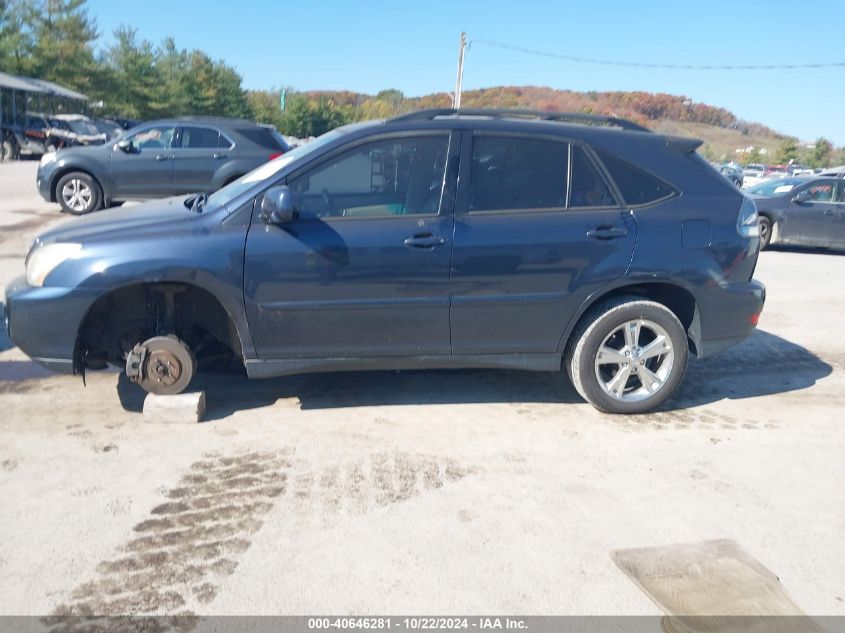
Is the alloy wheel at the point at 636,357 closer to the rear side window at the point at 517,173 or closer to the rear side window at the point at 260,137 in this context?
the rear side window at the point at 517,173

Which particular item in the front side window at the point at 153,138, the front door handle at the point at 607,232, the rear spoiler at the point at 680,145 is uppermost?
the front side window at the point at 153,138

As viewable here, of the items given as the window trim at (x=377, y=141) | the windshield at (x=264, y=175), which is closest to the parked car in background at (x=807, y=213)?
the window trim at (x=377, y=141)

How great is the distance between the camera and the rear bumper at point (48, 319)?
416cm

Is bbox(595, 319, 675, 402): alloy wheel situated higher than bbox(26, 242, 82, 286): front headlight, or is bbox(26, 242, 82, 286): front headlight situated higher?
bbox(26, 242, 82, 286): front headlight

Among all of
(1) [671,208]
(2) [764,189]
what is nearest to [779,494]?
(1) [671,208]

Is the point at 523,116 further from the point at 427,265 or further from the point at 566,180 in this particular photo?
the point at 427,265

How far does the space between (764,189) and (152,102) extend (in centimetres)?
4723

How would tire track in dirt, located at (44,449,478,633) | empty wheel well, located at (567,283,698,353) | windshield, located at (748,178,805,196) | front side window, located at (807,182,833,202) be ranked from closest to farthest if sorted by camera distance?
tire track in dirt, located at (44,449,478,633)
empty wheel well, located at (567,283,698,353)
front side window, located at (807,182,833,202)
windshield, located at (748,178,805,196)

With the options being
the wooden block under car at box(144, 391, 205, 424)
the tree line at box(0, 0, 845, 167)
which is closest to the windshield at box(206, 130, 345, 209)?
the wooden block under car at box(144, 391, 205, 424)

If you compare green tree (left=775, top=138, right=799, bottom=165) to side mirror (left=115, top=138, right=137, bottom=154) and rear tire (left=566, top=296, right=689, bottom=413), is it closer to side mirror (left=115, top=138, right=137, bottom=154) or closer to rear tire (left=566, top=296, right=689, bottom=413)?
side mirror (left=115, top=138, right=137, bottom=154)

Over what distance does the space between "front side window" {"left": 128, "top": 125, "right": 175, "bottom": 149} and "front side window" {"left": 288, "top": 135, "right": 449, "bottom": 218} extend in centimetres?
899

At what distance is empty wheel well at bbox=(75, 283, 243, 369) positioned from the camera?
4434 mm

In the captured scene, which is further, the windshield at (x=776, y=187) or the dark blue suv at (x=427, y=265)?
the windshield at (x=776, y=187)

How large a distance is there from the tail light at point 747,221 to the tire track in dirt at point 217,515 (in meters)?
2.42
